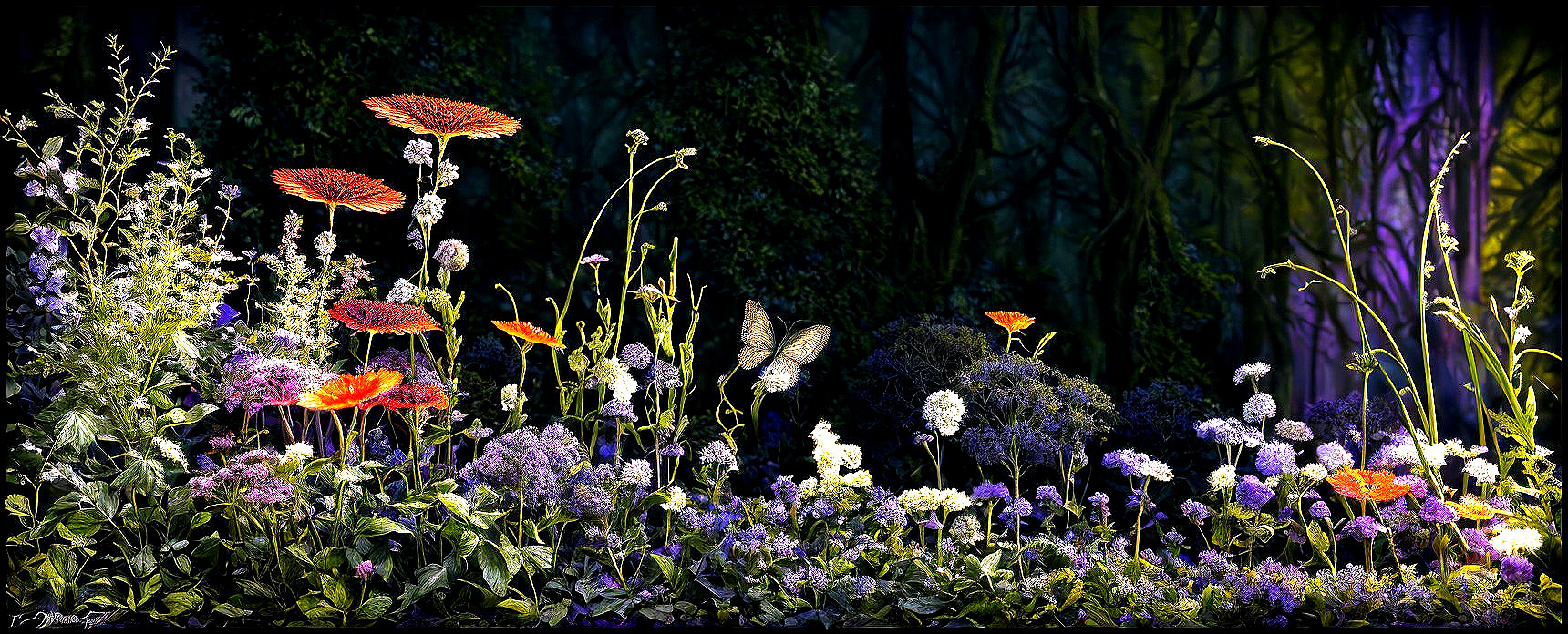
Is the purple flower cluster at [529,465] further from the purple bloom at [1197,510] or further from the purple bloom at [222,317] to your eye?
the purple bloom at [1197,510]

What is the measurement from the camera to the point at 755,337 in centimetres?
288

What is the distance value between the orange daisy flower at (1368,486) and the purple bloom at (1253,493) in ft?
0.53

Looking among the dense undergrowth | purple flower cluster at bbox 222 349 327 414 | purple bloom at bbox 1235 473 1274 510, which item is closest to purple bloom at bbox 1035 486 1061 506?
the dense undergrowth

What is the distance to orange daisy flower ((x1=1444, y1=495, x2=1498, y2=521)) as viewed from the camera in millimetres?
2193

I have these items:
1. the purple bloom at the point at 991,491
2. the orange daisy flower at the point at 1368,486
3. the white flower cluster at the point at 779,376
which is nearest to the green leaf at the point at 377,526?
the white flower cluster at the point at 779,376

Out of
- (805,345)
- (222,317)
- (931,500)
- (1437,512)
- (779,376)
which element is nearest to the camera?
(931,500)

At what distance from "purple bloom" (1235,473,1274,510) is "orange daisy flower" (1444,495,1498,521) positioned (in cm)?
Answer: 44

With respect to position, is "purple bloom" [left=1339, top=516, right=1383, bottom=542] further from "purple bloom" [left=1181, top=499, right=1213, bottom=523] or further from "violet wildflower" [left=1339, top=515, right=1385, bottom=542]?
"purple bloom" [left=1181, top=499, right=1213, bottom=523]

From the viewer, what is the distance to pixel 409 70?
10.4 ft

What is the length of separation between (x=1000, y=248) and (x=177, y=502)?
2.71m

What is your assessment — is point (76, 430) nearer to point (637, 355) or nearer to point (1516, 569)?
point (637, 355)

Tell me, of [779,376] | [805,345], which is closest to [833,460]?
[779,376]

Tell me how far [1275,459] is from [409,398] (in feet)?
6.63

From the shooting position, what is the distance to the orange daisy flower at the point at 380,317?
183cm
